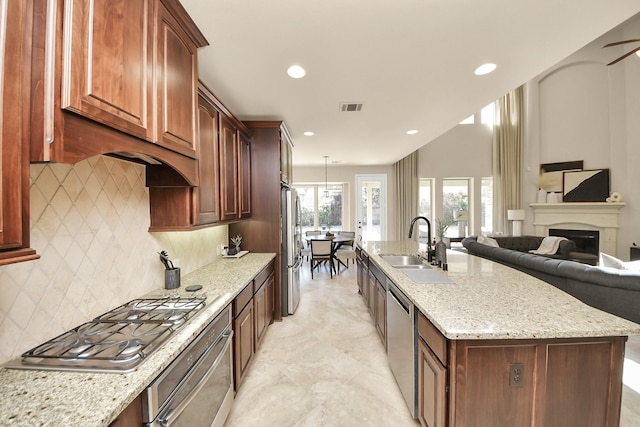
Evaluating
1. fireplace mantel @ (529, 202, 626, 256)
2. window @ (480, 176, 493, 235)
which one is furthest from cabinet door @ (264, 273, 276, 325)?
fireplace mantel @ (529, 202, 626, 256)

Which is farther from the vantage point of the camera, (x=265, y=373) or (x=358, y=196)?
(x=358, y=196)

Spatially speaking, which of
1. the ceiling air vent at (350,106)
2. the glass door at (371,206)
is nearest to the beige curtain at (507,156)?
the glass door at (371,206)

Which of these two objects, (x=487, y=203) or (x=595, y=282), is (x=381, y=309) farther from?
(x=487, y=203)

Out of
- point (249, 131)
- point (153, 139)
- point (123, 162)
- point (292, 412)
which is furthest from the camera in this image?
point (249, 131)

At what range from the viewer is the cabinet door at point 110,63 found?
30.0 inches

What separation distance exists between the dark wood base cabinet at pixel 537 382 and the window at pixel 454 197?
22.0 ft

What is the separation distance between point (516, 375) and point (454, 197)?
721 cm

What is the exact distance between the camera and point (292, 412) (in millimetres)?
1805

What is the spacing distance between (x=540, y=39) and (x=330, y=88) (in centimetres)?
147

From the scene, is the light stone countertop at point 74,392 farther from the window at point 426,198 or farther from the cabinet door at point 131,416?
the window at point 426,198

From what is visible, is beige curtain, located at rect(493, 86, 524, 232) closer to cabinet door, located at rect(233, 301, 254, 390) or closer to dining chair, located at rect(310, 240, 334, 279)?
dining chair, located at rect(310, 240, 334, 279)

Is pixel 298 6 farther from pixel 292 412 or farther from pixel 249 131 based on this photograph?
pixel 292 412

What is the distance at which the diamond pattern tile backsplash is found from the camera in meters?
1.01

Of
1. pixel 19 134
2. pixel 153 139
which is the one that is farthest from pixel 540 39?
pixel 19 134
